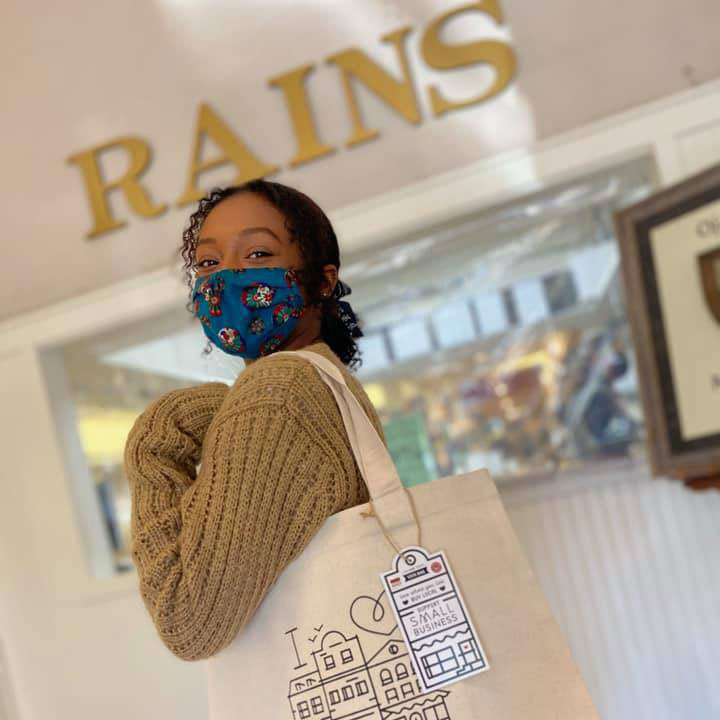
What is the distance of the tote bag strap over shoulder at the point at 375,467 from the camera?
890 mm

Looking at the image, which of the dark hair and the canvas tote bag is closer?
the canvas tote bag

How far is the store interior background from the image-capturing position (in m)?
2.28

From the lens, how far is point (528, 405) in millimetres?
2842

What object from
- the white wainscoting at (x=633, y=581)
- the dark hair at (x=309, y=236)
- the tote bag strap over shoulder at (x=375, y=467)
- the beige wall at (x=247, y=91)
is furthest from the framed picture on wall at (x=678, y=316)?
the tote bag strap over shoulder at (x=375, y=467)

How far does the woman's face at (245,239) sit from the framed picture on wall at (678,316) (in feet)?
3.90

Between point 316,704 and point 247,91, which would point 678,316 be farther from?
point 316,704

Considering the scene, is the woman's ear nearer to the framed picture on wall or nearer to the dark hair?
the dark hair

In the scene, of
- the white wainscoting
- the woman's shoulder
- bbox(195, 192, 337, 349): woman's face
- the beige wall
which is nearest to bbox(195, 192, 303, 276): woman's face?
bbox(195, 192, 337, 349): woman's face

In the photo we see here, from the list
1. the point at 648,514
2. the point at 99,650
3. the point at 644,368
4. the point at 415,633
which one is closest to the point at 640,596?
the point at 648,514

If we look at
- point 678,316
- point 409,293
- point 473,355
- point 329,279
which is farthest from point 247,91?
point 329,279

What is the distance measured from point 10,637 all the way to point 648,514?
174 centimetres

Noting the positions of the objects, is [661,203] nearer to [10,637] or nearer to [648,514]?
[648,514]

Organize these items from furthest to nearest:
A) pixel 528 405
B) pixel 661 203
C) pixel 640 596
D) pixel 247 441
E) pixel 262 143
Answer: pixel 528 405
pixel 262 143
pixel 640 596
pixel 661 203
pixel 247 441

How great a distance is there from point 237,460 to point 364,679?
0.81 feet
